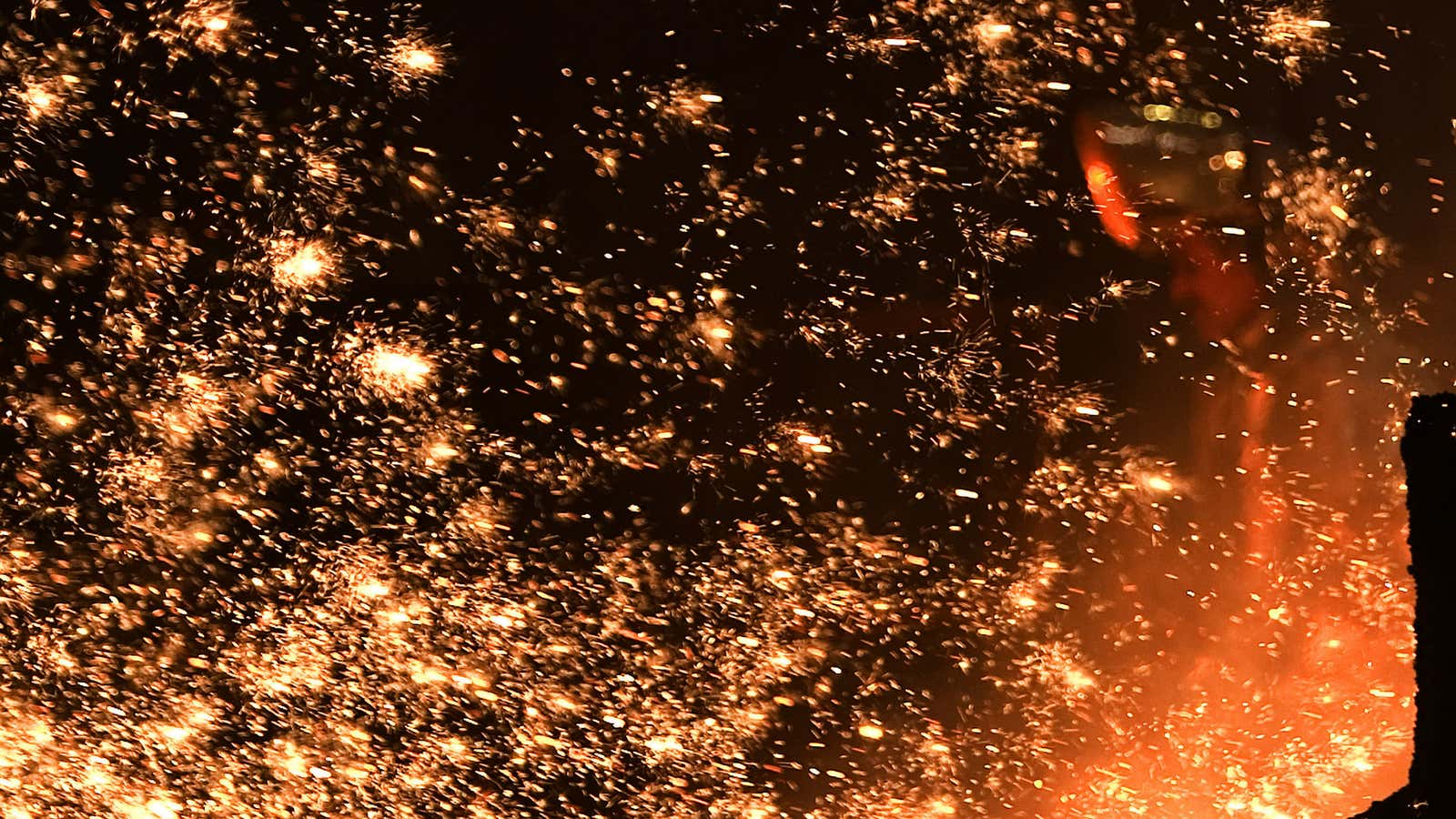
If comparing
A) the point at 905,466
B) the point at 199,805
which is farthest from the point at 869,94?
the point at 199,805

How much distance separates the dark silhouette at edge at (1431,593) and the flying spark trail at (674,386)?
650 mm

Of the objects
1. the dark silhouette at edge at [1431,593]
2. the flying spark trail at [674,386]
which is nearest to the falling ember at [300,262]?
the flying spark trail at [674,386]

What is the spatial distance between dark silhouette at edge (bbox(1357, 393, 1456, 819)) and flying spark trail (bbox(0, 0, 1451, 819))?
0.65 meters

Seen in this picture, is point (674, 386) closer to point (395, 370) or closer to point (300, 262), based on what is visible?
point (395, 370)

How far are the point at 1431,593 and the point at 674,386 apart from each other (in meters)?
0.80

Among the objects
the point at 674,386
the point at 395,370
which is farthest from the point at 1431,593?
the point at 395,370

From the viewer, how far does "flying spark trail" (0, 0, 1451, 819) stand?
121 cm

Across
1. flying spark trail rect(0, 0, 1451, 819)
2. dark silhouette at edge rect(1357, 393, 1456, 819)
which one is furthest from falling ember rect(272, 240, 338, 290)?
dark silhouette at edge rect(1357, 393, 1456, 819)

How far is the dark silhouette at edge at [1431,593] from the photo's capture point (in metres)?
0.56

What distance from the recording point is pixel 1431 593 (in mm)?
578

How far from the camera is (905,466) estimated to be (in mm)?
1256

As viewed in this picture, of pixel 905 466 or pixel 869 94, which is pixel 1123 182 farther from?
pixel 905 466

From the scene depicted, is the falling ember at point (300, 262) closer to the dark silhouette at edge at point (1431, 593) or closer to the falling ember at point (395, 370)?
the falling ember at point (395, 370)

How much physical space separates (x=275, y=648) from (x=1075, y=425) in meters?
0.96
